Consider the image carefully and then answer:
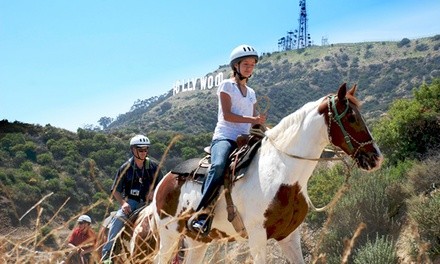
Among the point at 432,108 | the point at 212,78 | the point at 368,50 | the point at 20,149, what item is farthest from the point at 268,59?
the point at 432,108

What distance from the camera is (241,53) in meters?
6.69

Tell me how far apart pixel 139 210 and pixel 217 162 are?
2357 mm

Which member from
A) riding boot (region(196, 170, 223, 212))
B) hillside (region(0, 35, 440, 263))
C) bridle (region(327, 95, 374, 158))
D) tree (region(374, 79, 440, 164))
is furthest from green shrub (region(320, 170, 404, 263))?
bridle (region(327, 95, 374, 158))

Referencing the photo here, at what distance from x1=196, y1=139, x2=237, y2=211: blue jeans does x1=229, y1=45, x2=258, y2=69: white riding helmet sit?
94 centimetres

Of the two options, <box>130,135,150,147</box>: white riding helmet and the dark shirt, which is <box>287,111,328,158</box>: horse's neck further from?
the dark shirt

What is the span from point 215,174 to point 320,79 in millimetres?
129597

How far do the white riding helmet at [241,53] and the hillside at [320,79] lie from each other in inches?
3047

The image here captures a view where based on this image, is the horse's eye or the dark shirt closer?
the horse's eye

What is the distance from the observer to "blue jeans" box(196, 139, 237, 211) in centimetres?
634

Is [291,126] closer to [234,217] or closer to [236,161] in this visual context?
[236,161]

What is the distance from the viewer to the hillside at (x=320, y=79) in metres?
97.2

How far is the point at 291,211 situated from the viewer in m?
5.94

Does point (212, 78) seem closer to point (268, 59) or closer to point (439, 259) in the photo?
point (268, 59)

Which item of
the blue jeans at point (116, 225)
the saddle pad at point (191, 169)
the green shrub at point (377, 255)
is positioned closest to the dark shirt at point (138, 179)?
the blue jeans at point (116, 225)
